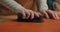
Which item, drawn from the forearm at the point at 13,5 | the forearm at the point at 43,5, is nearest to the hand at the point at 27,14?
the forearm at the point at 13,5

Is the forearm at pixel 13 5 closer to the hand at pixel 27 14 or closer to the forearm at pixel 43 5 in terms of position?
the hand at pixel 27 14

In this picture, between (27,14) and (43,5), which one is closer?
(27,14)

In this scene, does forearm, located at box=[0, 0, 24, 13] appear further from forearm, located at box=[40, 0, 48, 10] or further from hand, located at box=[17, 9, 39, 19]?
forearm, located at box=[40, 0, 48, 10]

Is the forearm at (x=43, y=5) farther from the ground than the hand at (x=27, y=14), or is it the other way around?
the forearm at (x=43, y=5)

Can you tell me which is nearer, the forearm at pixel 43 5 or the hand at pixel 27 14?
the hand at pixel 27 14

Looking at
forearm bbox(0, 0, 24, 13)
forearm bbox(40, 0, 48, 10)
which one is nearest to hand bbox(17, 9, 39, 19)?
forearm bbox(0, 0, 24, 13)

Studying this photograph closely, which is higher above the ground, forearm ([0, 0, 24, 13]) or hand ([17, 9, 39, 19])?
forearm ([0, 0, 24, 13])

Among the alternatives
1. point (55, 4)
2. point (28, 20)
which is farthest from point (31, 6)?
point (28, 20)

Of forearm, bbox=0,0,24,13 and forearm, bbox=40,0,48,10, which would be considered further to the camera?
forearm, bbox=40,0,48,10

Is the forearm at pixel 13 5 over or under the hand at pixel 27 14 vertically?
over

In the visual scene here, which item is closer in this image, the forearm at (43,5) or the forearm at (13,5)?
the forearm at (13,5)

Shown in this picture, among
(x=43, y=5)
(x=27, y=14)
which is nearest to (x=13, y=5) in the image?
(x=27, y=14)

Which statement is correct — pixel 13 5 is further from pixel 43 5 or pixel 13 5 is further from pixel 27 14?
pixel 43 5

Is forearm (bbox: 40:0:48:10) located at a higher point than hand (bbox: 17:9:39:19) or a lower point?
higher
